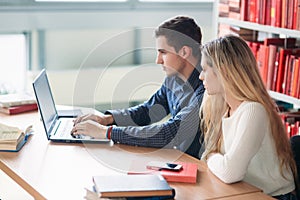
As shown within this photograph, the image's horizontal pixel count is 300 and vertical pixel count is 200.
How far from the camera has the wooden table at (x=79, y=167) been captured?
183cm

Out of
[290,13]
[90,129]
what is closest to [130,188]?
[90,129]

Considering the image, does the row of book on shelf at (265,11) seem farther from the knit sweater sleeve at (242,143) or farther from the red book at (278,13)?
the knit sweater sleeve at (242,143)

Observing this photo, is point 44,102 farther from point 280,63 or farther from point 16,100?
point 280,63

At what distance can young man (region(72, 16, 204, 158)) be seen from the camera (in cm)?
231

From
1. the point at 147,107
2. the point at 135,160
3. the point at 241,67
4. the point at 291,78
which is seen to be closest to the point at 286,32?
the point at 291,78

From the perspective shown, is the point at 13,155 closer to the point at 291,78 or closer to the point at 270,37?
the point at 291,78

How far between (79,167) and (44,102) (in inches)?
21.1

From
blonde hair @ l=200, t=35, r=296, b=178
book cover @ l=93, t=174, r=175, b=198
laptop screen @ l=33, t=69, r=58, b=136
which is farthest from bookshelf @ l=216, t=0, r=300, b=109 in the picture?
book cover @ l=93, t=174, r=175, b=198

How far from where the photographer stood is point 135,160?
2137 mm

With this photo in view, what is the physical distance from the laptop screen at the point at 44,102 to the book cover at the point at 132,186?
0.66 meters

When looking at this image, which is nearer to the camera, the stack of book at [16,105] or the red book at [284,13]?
the stack of book at [16,105]

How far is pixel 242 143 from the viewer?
193 cm

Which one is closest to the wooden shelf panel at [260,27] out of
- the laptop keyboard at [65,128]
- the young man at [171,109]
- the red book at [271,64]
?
the red book at [271,64]

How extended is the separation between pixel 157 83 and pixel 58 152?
7.68ft
